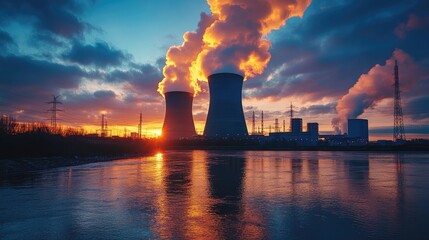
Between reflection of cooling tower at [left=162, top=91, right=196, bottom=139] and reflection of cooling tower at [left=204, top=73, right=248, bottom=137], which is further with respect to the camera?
reflection of cooling tower at [left=162, top=91, right=196, bottom=139]

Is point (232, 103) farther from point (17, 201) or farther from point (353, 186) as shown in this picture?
point (17, 201)

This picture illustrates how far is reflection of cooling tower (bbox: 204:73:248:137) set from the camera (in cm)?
3594

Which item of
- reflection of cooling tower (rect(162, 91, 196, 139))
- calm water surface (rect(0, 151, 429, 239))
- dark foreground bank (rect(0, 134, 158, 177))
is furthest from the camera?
reflection of cooling tower (rect(162, 91, 196, 139))

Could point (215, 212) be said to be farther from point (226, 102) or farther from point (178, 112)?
point (178, 112)

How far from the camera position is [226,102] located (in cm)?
3572

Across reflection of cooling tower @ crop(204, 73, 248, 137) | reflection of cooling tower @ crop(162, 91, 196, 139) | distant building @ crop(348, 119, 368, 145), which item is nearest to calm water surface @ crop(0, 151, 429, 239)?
reflection of cooling tower @ crop(204, 73, 248, 137)

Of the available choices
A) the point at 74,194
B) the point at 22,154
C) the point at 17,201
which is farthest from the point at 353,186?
the point at 22,154

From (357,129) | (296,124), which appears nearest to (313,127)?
(296,124)

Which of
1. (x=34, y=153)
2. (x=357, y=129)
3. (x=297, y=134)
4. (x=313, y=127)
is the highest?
(x=313, y=127)

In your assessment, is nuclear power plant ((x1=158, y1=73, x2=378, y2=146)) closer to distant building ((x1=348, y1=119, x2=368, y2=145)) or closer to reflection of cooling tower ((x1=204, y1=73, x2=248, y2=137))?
reflection of cooling tower ((x1=204, y1=73, x2=248, y2=137))

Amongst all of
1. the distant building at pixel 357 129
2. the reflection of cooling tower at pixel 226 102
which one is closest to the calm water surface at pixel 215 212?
the reflection of cooling tower at pixel 226 102

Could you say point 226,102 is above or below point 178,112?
above

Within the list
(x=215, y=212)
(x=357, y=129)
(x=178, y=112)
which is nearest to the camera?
(x=215, y=212)

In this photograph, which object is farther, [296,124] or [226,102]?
[296,124]
